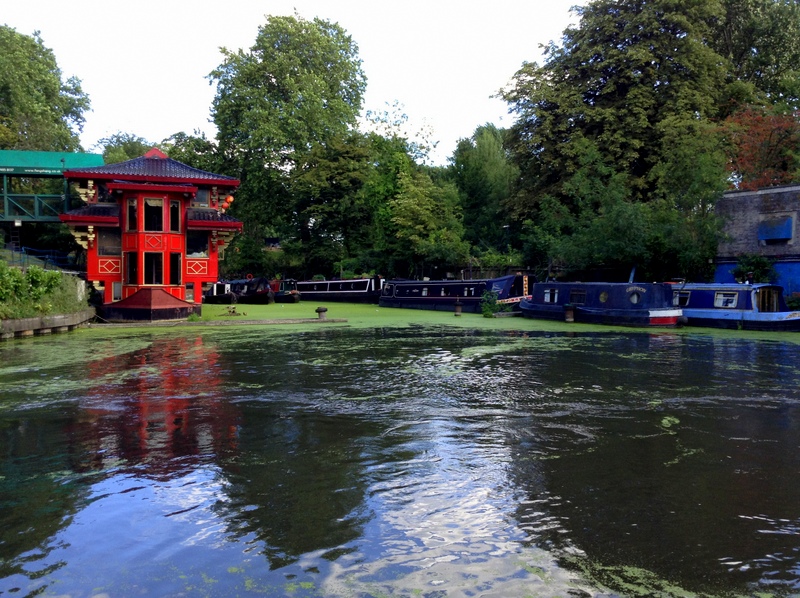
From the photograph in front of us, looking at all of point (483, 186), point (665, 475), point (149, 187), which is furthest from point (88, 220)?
point (483, 186)

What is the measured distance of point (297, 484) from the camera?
6.01 meters

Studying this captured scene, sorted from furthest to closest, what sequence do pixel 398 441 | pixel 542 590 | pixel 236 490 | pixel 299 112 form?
pixel 299 112, pixel 398 441, pixel 236 490, pixel 542 590

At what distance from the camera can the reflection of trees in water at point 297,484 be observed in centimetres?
490

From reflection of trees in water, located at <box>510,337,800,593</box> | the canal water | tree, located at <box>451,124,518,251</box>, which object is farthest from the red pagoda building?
Result: reflection of trees in water, located at <box>510,337,800,593</box>

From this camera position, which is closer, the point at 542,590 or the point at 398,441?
the point at 542,590

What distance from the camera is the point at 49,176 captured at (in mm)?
33281

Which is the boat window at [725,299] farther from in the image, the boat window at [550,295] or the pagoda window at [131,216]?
the pagoda window at [131,216]

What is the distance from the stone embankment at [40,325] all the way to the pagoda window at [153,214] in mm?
6233

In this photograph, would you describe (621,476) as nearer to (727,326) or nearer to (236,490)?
(236,490)

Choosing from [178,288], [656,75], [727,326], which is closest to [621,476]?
[727,326]

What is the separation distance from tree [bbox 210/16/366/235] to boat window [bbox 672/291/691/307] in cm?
2509

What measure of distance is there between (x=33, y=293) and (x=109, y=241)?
943 cm

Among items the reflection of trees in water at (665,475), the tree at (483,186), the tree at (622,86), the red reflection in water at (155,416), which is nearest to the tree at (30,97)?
the tree at (483,186)

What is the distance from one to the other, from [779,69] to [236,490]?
121ft
